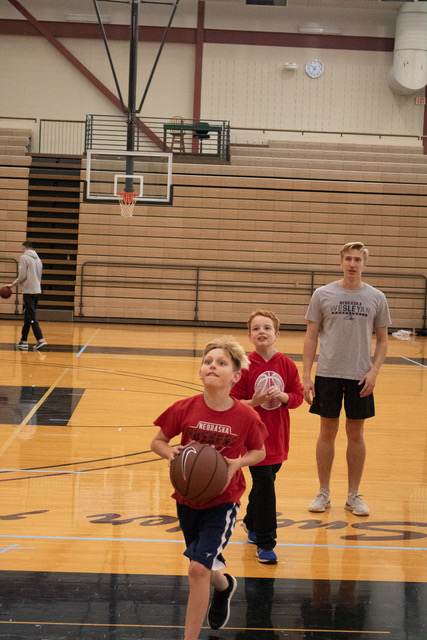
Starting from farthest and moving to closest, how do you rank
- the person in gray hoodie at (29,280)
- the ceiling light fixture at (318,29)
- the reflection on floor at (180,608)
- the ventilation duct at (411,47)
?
the ceiling light fixture at (318,29) < the ventilation duct at (411,47) < the person in gray hoodie at (29,280) < the reflection on floor at (180,608)

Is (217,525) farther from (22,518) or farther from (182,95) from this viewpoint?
(182,95)

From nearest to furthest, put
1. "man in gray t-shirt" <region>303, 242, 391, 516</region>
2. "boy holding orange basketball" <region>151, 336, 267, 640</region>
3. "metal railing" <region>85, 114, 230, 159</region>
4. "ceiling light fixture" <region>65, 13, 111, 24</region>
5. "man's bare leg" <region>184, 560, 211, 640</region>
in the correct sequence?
"man's bare leg" <region>184, 560, 211, 640</region> < "boy holding orange basketball" <region>151, 336, 267, 640</region> < "man in gray t-shirt" <region>303, 242, 391, 516</region> < "metal railing" <region>85, 114, 230, 159</region> < "ceiling light fixture" <region>65, 13, 111, 24</region>

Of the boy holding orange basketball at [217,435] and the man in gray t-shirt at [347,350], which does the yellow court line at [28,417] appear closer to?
the man in gray t-shirt at [347,350]

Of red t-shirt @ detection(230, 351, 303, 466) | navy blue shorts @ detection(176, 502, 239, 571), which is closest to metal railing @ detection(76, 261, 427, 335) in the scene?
red t-shirt @ detection(230, 351, 303, 466)

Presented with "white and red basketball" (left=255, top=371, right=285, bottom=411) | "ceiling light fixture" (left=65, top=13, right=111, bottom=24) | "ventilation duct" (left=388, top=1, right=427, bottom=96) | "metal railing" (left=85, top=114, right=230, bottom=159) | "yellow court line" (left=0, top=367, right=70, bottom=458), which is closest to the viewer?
"white and red basketball" (left=255, top=371, right=285, bottom=411)

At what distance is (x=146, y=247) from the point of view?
17.2m

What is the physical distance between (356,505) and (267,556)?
1013 mm

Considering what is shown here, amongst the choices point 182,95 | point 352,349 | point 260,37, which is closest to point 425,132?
point 260,37

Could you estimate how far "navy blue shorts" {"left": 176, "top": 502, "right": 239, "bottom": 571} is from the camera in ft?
9.12

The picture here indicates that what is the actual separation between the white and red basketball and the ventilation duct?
1733 cm

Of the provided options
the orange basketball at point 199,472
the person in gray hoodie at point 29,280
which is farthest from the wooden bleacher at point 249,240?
the orange basketball at point 199,472

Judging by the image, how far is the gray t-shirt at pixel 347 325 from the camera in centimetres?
447

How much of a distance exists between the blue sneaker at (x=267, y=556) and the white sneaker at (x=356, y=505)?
3.13 ft

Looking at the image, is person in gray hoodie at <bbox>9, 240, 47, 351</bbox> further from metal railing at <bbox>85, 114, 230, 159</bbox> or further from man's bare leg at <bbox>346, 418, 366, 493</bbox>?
man's bare leg at <bbox>346, 418, 366, 493</bbox>
